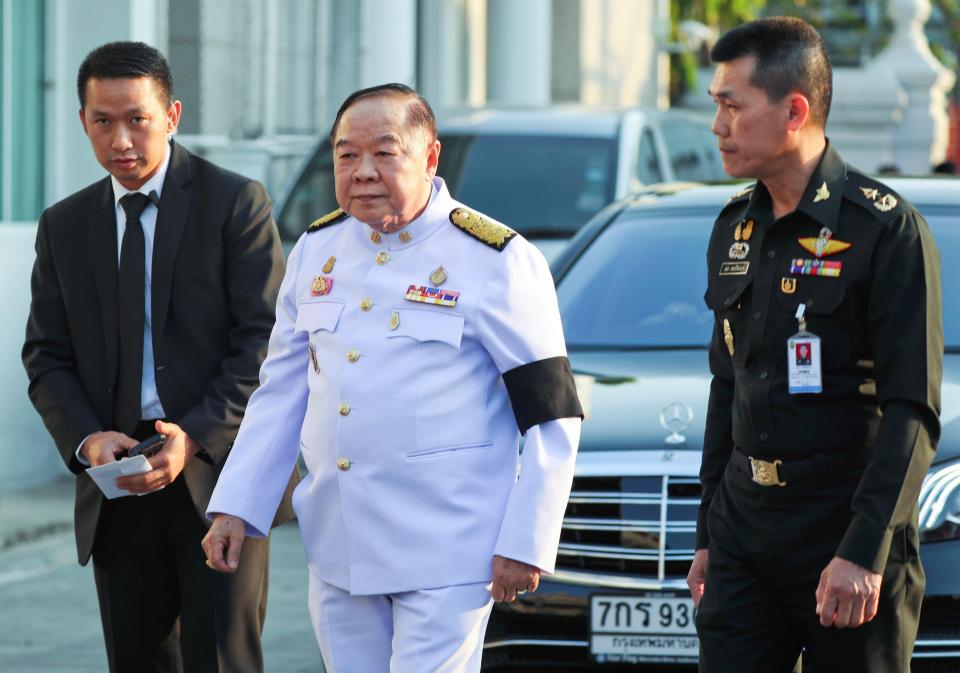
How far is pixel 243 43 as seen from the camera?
14055 millimetres

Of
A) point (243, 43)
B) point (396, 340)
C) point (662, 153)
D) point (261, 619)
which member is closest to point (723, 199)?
point (261, 619)

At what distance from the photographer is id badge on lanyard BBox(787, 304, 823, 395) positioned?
11.4ft

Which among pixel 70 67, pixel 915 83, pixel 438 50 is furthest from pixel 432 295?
pixel 915 83

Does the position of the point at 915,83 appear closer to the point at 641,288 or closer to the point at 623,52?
the point at 623,52

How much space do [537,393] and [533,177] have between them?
7.19 meters

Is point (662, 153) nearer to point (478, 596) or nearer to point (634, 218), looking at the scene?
point (634, 218)

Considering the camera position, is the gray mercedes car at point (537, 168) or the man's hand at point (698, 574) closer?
the man's hand at point (698, 574)

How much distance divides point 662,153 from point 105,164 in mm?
7326

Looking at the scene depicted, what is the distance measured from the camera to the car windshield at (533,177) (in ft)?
34.2

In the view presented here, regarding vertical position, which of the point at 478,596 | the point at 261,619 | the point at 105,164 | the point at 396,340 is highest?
the point at 105,164

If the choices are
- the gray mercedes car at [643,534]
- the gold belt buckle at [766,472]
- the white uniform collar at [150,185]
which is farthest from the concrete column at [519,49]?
the gold belt buckle at [766,472]

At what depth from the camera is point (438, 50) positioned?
65.0 feet

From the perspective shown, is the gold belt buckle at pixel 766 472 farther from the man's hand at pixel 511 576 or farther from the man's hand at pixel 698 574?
the man's hand at pixel 511 576

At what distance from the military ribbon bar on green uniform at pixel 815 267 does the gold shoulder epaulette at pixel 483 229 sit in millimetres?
549
